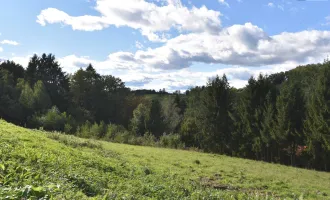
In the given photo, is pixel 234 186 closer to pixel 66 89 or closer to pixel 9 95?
pixel 9 95

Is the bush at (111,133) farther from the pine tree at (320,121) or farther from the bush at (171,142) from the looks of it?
the pine tree at (320,121)

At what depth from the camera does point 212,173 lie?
16141mm

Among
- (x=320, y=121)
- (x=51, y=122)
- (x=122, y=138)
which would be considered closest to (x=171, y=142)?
(x=122, y=138)

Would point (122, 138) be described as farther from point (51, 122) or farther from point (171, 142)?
point (51, 122)

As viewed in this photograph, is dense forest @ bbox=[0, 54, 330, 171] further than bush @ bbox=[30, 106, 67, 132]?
No

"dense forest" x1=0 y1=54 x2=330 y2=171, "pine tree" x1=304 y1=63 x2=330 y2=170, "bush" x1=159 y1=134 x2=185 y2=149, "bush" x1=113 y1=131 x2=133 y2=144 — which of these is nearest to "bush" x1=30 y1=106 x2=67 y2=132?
"dense forest" x1=0 y1=54 x2=330 y2=171

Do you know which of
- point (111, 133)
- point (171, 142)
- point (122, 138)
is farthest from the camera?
point (111, 133)

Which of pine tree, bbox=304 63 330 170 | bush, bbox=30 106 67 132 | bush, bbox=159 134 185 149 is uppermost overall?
pine tree, bbox=304 63 330 170

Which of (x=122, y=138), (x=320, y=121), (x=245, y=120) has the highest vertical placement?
(x=320, y=121)

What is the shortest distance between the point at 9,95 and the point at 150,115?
75.3ft

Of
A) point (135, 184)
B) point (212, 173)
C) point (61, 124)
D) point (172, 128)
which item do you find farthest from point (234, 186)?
point (172, 128)

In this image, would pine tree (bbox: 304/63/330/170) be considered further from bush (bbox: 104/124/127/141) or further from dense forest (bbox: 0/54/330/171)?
bush (bbox: 104/124/127/141)

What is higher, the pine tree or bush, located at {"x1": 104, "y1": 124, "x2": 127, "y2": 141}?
the pine tree

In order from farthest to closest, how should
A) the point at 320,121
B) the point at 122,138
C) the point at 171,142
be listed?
1. the point at 171,142
2. the point at 122,138
3. the point at 320,121
